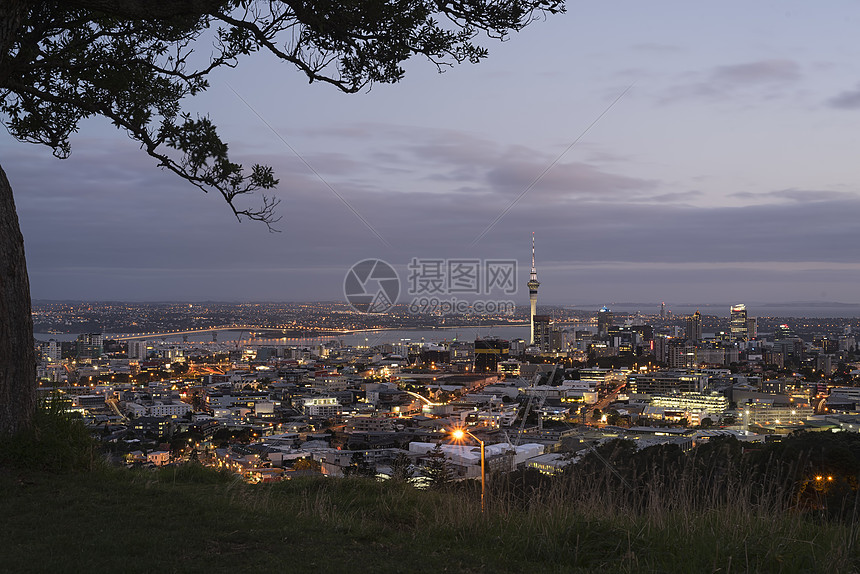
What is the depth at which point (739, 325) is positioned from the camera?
90500mm

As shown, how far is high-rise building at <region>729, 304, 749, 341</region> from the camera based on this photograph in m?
84.8

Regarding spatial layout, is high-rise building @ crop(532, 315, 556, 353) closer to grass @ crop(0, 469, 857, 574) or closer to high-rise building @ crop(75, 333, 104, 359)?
high-rise building @ crop(75, 333, 104, 359)

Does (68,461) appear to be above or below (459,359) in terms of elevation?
above

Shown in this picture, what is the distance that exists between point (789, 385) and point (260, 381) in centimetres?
3225

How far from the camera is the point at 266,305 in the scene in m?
103

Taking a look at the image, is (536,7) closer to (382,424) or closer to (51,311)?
(382,424)

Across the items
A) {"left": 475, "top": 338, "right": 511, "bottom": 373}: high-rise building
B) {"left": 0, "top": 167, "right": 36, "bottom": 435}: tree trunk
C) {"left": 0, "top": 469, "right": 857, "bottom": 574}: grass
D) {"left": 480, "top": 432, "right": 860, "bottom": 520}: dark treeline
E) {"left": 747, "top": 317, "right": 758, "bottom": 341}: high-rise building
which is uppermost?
{"left": 0, "top": 167, "right": 36, "bottom": 435}: tree trunk

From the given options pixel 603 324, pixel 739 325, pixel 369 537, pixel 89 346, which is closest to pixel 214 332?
pixel 89 346

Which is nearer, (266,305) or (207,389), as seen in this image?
(207,389)

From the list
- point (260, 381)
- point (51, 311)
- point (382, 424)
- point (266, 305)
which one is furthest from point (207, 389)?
point (266, 305)

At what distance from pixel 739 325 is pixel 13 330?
95863 millimetres

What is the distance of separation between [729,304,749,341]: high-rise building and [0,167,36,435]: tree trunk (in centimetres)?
8582

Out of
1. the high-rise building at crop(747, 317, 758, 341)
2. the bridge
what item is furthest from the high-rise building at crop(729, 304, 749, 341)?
the bridge

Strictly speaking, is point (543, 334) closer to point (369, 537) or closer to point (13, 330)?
point (13, 330)
